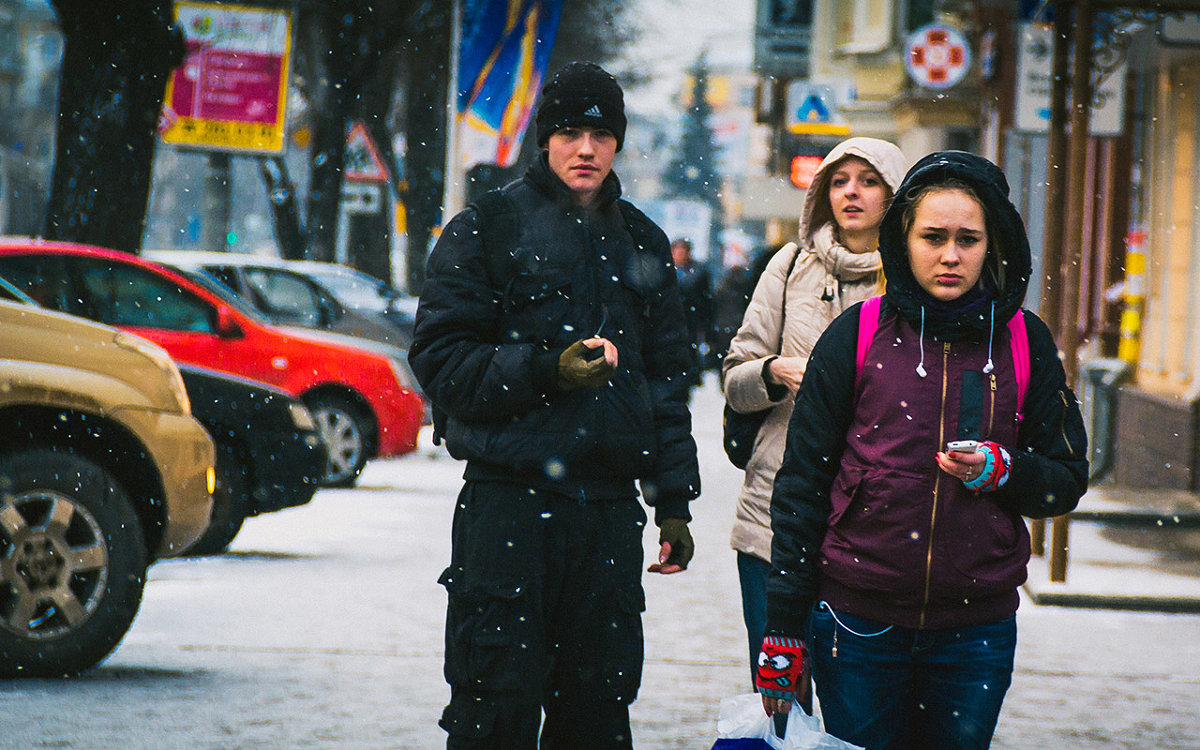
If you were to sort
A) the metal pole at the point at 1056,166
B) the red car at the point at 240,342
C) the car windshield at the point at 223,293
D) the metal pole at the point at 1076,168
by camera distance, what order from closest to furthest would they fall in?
the metal pole at the point at 1076,168, the red car at the point at 240,342, the metal pole at the point at 1056,166, the car windshield at the point at 223,293

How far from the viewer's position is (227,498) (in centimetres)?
929

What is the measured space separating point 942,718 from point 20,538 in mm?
3997

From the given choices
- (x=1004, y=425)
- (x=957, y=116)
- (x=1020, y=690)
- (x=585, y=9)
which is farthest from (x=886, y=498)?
(x=585, y=9)

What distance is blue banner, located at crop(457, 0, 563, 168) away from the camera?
16.4m

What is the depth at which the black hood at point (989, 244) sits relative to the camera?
346cm

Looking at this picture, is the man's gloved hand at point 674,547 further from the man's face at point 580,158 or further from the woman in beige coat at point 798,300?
the man's face at point 580,158

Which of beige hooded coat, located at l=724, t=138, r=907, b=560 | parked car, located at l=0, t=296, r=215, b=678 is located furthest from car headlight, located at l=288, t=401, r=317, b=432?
beige hooded coat, located at l=724, t=138, r=907, b=560

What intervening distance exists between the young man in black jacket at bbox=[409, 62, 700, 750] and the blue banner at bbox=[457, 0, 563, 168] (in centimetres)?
1231

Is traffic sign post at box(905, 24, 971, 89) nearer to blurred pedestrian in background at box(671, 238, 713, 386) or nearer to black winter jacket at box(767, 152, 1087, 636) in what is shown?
blurred pedestrian in background at box(671, 238, 713, 386)

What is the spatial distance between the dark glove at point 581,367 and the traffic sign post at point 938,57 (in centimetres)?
1550

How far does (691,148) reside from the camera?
108 meters

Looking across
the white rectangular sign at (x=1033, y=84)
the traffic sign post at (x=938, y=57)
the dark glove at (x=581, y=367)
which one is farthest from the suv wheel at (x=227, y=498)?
the traffic sign post at (x=938, y=57)

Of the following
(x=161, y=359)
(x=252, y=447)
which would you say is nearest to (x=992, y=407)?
(x=161, y=359)

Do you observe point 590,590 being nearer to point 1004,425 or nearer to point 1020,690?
point 1004,425
